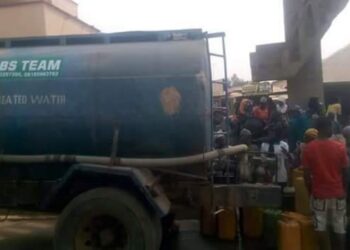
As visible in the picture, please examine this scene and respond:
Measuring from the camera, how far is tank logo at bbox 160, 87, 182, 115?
5.45 m

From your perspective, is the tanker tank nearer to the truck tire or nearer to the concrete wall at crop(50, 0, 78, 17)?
the truck tire

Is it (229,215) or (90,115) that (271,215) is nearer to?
(229,215)

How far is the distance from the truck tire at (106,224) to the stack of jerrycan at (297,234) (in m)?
1.41

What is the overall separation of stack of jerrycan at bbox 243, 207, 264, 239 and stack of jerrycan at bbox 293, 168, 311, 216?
55cm

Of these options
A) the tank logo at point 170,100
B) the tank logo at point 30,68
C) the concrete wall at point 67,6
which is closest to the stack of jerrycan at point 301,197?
the tank logo at point 170,100

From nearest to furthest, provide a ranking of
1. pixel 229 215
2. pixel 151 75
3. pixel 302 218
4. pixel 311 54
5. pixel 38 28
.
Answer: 1. pixel 151 75
2. pixel 302 218
3. pixel 229 215
4. pixel 311 54
5. pixel 38 28

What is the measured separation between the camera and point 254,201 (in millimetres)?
5637

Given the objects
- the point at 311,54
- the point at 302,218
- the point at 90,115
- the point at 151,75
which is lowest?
the point at 302,218

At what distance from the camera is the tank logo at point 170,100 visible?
5445mm

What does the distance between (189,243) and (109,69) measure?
265cm

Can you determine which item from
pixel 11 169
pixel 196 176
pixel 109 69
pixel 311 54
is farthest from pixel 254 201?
pixel 311 54

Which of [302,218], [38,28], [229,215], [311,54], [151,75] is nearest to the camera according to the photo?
[151,75]

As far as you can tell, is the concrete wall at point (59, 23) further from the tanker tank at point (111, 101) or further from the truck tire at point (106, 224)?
the truck tire at point (106, 224)

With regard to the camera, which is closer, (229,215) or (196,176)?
A: (196,176)
